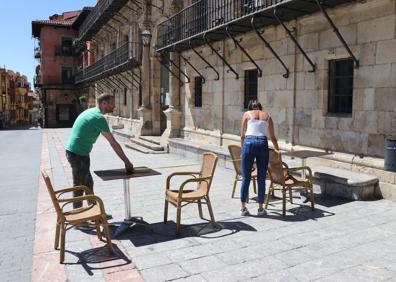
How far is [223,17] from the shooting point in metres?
10.4

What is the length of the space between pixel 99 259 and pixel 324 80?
17.3 ft

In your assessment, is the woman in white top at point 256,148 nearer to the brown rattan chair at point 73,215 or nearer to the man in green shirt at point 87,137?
the man in green shirt at point 87,137

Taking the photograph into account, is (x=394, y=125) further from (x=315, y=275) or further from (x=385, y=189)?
(x=315, y=275)

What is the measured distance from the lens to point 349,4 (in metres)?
6.74

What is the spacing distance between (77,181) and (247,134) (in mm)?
2335

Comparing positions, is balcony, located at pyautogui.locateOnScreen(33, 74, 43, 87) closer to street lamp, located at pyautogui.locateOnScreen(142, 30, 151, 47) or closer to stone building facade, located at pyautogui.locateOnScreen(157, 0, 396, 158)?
street lamp, located at pyautogui.locateOnScreen(142, 30, 151, 47)

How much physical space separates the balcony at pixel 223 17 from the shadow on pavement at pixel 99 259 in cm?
499

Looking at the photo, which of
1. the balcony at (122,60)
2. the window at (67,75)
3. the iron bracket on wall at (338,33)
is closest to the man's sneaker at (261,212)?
the iron bracket on wall at (338,33)

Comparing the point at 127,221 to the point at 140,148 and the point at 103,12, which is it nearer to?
the point at 140,148

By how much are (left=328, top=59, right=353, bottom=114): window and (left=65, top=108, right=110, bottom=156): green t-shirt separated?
14.7ft

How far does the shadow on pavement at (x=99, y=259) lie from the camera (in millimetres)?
3930


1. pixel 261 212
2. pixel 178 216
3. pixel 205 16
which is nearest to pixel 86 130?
pixel 178 216

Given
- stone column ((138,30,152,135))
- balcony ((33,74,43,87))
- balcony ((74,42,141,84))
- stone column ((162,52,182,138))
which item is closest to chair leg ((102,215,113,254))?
stone column ((162,52,182,138))

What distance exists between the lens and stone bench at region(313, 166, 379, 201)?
6.12 metres
